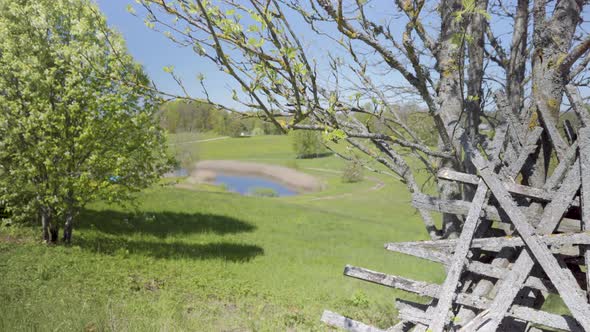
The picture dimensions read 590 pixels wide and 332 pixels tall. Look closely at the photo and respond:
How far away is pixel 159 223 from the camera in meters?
19.1

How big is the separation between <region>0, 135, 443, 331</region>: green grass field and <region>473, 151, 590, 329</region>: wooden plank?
1.82 metres

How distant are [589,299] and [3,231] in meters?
15.5

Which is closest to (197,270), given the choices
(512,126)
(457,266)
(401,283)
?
(401,283)

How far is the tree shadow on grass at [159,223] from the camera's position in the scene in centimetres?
1659

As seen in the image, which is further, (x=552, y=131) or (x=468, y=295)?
(x=552, y=131)

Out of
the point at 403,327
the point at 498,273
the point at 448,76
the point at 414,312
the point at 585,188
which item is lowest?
the point at 403,327

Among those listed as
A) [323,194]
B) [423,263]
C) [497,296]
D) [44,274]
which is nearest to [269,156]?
[323,194]

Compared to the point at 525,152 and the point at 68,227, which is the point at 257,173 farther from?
the point at 525,152

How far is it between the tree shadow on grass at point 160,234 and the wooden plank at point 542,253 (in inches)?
451

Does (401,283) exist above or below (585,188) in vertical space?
below

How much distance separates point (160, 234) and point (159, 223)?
6.69ft

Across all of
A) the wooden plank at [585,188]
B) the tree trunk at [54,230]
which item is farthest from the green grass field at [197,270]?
the wooden plank at [585,188]

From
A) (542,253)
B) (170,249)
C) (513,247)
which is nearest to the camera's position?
Result: (542,253)

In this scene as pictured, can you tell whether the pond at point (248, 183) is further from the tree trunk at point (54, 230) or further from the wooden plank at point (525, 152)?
the wooden plank at point (525, 152)
